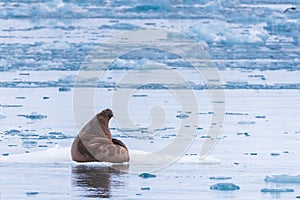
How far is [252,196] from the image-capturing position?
7594 millimetres

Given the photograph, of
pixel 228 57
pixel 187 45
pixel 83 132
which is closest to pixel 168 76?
pixel 228 57

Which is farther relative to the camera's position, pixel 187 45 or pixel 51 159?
pixel 187 45

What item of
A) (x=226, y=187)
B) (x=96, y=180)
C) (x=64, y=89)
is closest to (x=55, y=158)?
(x=96, y=180)

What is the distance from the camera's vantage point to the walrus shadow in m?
7.62

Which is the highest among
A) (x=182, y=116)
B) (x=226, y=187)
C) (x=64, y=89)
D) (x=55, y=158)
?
(x=64, y=89)

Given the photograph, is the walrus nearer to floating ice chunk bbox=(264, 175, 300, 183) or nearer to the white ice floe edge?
the white ice floe edge

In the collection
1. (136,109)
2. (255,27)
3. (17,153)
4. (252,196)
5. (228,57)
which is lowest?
(252,196)

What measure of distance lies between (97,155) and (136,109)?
3.87m

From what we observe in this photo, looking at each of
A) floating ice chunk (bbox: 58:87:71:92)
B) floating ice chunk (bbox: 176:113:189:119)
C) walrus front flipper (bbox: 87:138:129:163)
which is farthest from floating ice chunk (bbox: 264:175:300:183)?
floating ice chunk (bbox: 58:87:71:92)

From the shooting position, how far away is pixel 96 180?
26.7 feet

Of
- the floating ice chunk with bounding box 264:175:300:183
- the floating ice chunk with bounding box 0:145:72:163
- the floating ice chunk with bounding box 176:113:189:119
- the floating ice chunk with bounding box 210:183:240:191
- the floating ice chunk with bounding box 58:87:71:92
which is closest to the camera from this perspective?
the floating ice chunk with bounding box 210:183:240:191

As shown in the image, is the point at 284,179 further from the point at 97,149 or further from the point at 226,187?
the point at 97,149

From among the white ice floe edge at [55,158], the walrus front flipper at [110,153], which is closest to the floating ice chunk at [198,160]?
the white ice floe edge at [55,158]

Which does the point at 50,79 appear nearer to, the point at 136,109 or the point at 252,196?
the point at 136,109
